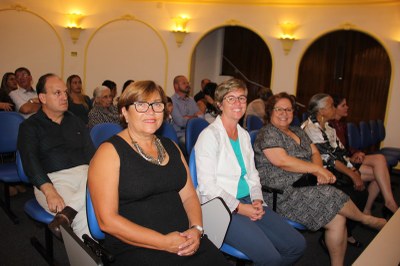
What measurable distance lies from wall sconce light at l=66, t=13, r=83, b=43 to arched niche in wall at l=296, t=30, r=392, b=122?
200 inches

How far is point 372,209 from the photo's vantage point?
4172 millimetres

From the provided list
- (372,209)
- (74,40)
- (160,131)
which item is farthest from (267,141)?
(74,40)

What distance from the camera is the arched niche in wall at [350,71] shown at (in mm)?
7270

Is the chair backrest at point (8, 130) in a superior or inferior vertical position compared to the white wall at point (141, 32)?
inferior

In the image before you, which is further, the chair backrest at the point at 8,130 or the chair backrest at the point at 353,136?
the chair backrest at the point at 353,136

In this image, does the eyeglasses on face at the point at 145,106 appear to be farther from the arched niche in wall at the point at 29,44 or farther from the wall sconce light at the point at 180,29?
the arched niche in wall at the point at 29,44

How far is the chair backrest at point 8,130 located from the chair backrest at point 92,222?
87.5 inches

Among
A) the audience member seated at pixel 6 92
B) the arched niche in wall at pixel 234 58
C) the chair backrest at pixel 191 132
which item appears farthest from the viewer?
the arched niche in wall at pixel 234 58

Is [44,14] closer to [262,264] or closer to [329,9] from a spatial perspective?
[329,9]

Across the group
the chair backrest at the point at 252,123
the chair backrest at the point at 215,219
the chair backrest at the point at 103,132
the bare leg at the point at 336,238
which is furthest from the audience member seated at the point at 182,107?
the chair backrest at the point at 215,219

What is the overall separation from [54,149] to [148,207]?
1173 mm

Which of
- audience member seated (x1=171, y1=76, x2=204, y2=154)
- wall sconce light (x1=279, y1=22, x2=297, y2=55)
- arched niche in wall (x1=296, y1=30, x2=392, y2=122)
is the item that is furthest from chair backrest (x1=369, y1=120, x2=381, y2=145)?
audience member seated (x1=171, y1=76, x2=204, y2=154)

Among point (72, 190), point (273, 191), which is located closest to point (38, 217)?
point (72, 190)

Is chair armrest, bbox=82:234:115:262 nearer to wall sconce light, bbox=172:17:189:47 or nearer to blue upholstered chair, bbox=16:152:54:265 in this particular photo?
blue upholstered chair, bbox=16:152:54:265
